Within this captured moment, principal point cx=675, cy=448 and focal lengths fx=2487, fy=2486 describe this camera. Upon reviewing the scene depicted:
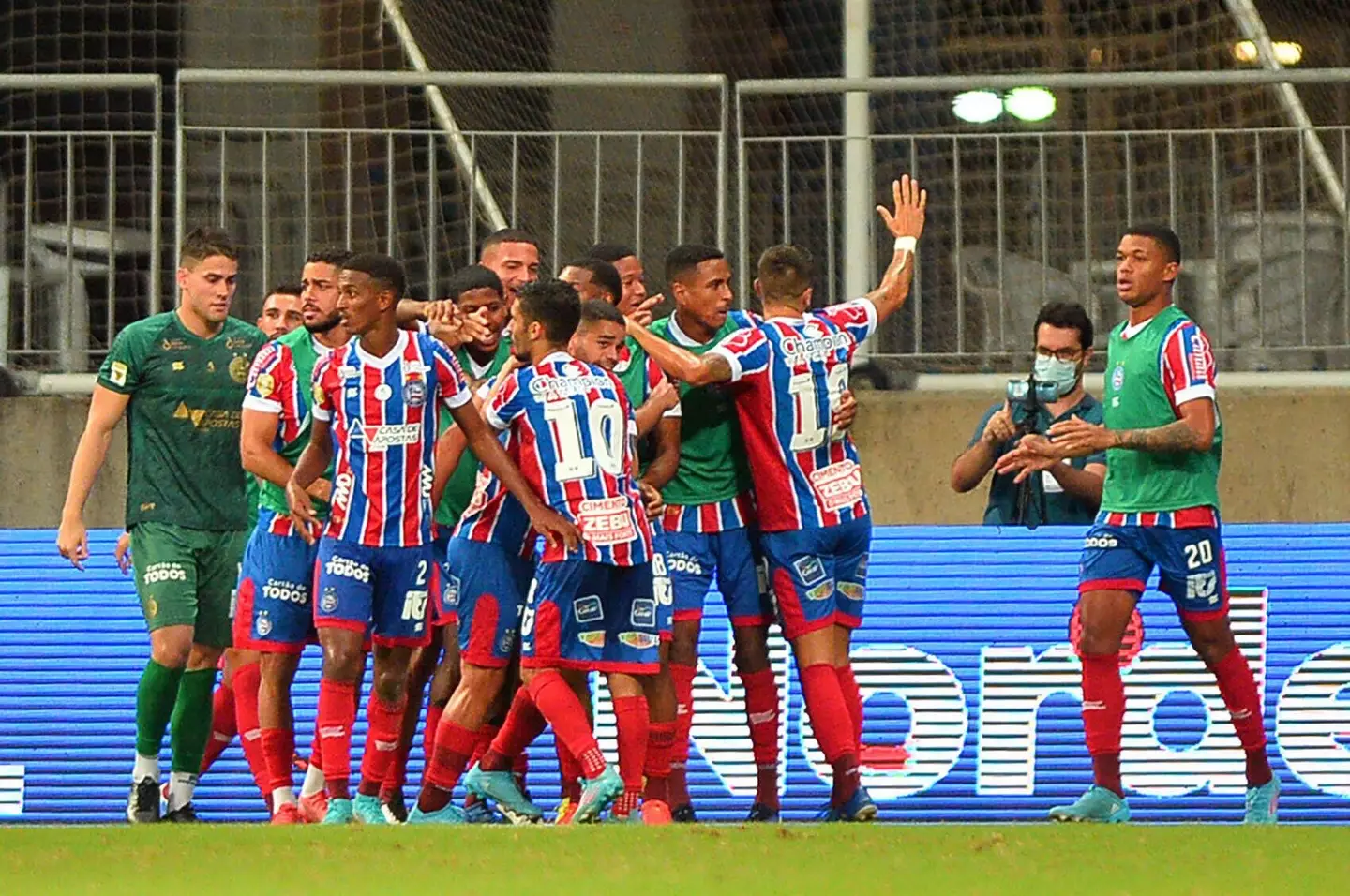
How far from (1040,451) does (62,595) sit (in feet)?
15.1

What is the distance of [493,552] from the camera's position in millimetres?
9336

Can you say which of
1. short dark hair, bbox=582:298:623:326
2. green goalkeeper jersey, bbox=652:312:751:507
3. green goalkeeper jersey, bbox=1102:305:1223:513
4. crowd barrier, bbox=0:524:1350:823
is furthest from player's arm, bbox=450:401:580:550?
green goalkeeper jersey, bbox=1102:305:1223:513

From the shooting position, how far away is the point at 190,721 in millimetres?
10180

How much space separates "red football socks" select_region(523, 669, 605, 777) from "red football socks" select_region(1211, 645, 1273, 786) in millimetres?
2545

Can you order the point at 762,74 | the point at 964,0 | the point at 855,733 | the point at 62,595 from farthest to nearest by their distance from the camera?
1. the point at 762,74
2. the point at 964,0
3. the point at 62,595
4. the point at 855,733

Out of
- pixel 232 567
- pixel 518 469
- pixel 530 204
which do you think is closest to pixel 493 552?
pixel 518 469

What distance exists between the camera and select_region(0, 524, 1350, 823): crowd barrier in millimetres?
10648

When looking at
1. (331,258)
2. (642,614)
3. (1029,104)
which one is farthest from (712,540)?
(1029,104)

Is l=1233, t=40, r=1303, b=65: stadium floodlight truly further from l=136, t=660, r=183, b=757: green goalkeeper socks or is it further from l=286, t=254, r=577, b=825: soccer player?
l=136, t=660, r=183, b=757: green goalkeeper socks

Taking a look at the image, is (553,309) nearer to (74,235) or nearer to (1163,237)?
(1163,237)

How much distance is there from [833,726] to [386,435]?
6.62 ft

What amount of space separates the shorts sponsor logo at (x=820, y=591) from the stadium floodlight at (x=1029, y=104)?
5.05 m

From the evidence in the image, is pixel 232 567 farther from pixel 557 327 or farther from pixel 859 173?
pixel 859 173

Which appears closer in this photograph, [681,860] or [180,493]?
[681,860]
